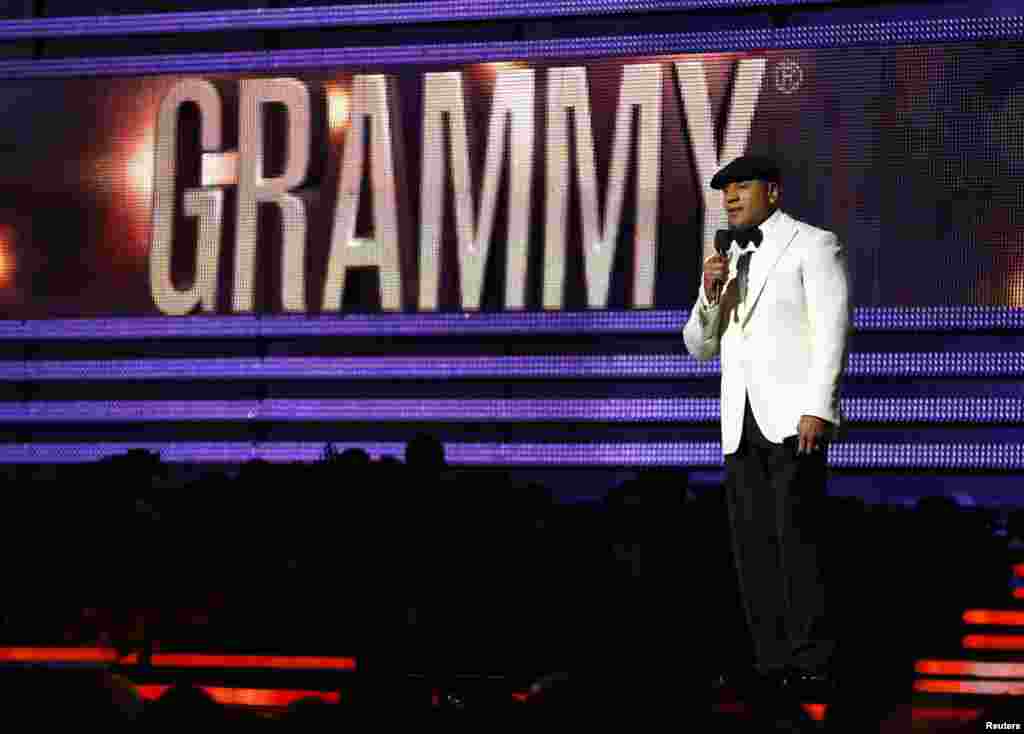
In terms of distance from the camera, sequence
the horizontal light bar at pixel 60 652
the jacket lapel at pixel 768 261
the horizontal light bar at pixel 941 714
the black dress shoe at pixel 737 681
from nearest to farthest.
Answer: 1. the horizontal light bar at pixel 941 714
2. the black dress shoe at pixel 737 681
3. the jacket lapel at pixel 768 261
4. the horizontal light bar at pixel 60 652

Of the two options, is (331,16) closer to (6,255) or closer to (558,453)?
(6,255)

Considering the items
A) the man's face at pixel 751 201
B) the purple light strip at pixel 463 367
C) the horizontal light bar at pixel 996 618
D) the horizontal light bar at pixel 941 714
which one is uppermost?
the man's face at pixel 751 201

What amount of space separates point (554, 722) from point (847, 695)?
1449mm

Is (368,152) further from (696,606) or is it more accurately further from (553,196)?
(696,606)

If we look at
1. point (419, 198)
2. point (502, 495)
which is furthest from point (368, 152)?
point (502, 495)

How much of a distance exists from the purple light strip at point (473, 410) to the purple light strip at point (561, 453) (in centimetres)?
15

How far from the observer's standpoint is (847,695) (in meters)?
3.87

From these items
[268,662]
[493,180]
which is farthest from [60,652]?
[493,180]

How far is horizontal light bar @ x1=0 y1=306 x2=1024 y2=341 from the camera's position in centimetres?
810

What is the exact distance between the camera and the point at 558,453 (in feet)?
27.9

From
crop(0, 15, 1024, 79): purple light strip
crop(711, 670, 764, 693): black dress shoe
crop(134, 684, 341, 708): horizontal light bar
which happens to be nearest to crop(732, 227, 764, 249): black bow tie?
crop(711, 670, 764, 693): black dress shoe

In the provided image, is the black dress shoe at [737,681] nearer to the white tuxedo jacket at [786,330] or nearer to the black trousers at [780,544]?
the black trousers at [780,544]

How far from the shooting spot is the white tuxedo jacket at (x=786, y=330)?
445 centimetres

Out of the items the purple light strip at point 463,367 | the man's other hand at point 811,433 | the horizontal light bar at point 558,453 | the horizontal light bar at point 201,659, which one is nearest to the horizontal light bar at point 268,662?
the horizontal light bar at point 201,659
